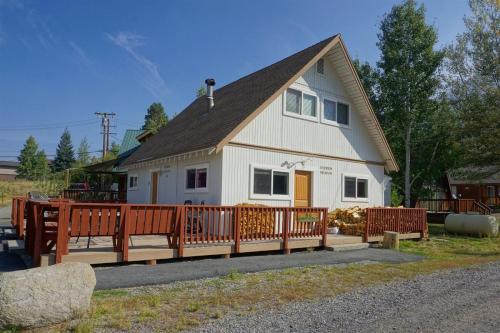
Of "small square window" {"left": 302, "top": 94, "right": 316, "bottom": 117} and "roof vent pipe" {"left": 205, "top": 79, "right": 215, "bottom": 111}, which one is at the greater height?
"roof vent pipe" {"left": 205, "top": 79, "right": 215, "bottom": 111}

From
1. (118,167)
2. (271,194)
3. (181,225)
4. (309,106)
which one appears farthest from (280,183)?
(118,167)

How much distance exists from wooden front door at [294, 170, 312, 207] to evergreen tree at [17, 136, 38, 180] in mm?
74594

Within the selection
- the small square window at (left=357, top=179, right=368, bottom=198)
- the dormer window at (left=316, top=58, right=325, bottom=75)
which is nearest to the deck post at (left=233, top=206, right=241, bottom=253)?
the dormer window at (left=316, top=58, right=325, bottom=75)

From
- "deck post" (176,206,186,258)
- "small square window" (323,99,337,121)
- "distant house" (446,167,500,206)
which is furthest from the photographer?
"distant house" (446,167,500,206)

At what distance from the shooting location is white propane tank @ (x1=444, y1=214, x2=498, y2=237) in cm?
1852

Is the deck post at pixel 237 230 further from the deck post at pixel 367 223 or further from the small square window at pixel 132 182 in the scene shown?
the small square window at pixel 132 182

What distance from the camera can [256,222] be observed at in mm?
11602

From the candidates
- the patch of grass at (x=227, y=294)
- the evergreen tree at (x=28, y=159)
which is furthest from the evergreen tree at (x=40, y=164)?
the patch of grass at (x=227, y=294)

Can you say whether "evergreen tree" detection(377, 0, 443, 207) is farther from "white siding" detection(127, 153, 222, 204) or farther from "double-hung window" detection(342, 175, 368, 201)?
"white siding" detection(127, 153, 222, 204)

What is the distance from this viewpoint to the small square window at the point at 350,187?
17797 mm

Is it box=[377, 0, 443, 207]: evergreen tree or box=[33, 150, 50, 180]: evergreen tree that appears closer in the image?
box=[377, 0, 443, 207]: evergreen tree

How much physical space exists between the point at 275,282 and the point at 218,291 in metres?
1.35

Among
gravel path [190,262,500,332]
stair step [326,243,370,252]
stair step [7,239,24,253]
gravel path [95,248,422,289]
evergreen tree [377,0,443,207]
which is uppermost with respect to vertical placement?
evergreen tree [377,0,443,207]

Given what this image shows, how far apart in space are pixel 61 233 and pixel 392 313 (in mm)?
6025
